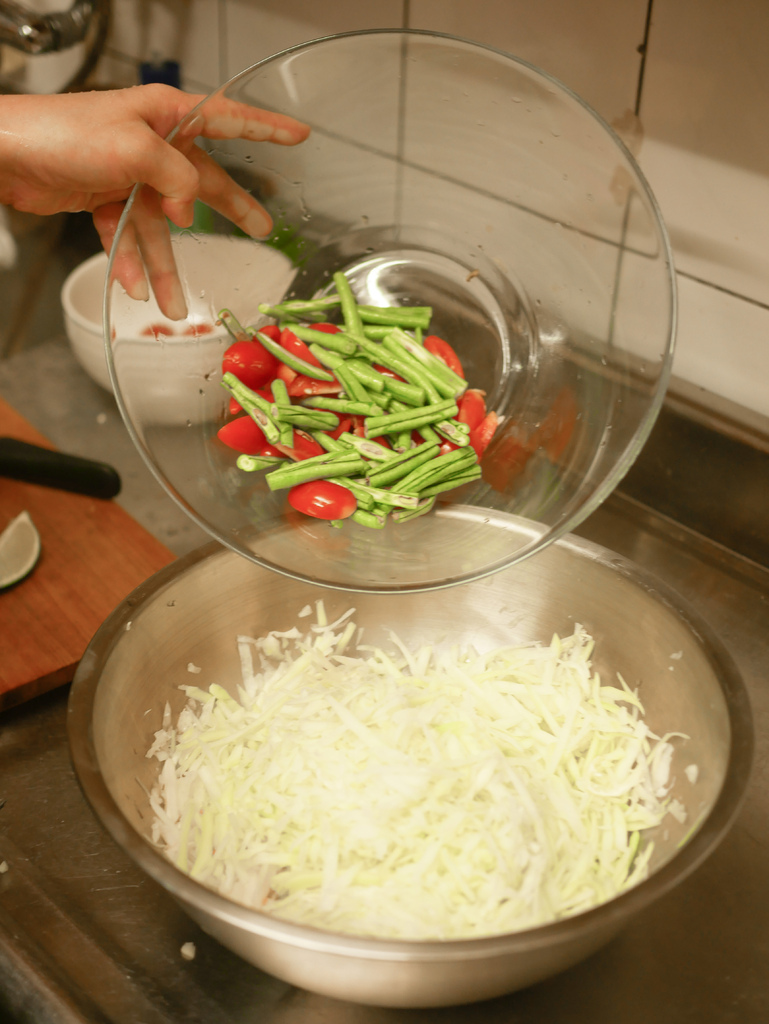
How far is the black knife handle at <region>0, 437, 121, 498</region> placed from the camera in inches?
57.3

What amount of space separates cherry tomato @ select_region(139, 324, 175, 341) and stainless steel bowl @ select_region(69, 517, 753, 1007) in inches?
9.9

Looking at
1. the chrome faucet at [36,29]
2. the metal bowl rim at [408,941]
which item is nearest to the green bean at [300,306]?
the metal bowl rim at [408,941]

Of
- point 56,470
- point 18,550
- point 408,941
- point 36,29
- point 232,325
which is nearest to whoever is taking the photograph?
point 408,941

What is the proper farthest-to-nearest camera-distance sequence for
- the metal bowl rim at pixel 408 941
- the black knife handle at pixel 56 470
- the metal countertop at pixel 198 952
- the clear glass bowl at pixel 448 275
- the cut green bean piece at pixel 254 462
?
the black knife handle at pixel 56 470 → the cut green bean piece at pixel 254 462 → the clear glass bowl at pixel 448 275 → the metal countertop at pixel 198 952 → the metal bowl rim at pixel 408 941

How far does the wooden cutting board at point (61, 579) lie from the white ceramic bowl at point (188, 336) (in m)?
0.38

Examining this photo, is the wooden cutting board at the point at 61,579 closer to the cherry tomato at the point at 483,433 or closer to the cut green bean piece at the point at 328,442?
the cut green bean piece at the point at 328,442

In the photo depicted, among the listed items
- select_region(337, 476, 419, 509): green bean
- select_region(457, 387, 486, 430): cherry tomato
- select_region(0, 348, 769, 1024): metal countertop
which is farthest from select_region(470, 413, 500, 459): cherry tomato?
select_region(0, 348, 769, 1024): metal countertop

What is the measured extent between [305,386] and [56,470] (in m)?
0.53

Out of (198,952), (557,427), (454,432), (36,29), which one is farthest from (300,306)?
(36,29)

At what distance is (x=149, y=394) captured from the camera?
1.03m

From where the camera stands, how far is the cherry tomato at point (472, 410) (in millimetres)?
1133

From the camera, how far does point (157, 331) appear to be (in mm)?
1048

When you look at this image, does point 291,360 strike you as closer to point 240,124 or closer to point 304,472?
point 304,472

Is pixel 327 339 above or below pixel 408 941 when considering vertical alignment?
above
